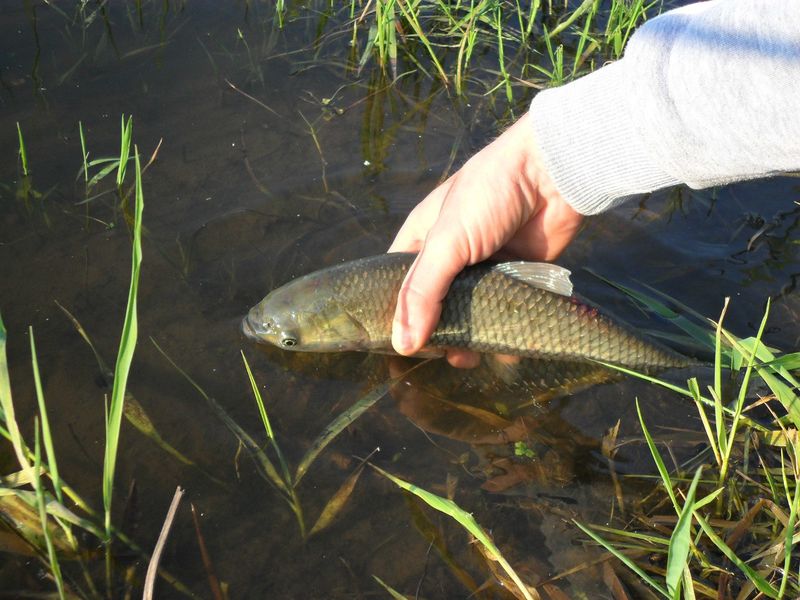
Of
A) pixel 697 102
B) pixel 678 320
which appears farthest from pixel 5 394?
pixel 678 320

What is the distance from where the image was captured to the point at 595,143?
10.00 feet

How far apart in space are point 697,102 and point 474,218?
1.06m

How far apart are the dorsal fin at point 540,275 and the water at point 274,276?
509mm

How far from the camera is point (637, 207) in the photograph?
4.51m

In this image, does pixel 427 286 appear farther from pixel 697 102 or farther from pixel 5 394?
pixel 5 394

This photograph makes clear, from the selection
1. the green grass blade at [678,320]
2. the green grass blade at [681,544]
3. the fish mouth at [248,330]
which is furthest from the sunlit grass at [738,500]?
the fish mouth at [248,330]

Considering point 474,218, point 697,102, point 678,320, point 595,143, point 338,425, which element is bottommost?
point 338,425

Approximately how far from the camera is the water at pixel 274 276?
2863mm

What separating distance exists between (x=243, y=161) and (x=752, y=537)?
3.23 m

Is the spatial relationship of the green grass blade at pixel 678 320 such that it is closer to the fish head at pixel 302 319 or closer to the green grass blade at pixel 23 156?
the fish head at pixel 302 319

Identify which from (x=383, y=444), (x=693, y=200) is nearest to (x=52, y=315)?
(x=383, y=444)

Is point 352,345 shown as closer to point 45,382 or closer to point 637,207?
point 45,382

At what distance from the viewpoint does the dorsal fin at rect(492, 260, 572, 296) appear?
3.44 m

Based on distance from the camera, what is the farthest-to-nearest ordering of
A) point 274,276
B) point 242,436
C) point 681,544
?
point 274,276
point 242,436
point 681,544
